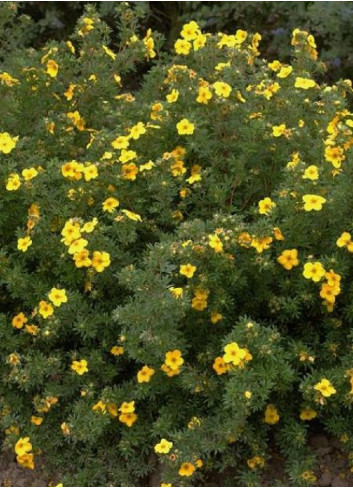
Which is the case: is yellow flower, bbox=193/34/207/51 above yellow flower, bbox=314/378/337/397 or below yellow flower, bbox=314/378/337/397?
above

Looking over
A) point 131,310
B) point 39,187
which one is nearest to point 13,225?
point 39,187

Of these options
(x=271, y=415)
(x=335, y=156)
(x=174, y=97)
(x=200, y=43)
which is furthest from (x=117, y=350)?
(x=200, y=43)

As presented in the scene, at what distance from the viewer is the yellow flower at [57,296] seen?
3047 mm

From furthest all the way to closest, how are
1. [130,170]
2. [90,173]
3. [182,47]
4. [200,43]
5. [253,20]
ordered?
[253,20] → [182,47] → [200,43] → [130,170] → [90,173]

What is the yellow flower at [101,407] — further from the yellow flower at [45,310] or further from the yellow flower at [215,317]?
the yellow flower at [215,317]

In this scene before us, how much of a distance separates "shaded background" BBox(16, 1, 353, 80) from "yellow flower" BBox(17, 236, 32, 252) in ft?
8.07

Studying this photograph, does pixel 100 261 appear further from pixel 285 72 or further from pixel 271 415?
pixel 285 72

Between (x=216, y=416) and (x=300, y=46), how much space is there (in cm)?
177

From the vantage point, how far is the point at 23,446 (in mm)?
3035

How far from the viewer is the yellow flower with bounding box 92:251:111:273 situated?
3.07 m

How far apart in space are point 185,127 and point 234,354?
1.09 m

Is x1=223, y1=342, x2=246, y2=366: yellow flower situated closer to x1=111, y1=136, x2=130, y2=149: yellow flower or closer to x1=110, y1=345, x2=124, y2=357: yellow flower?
x1=110, y1=345, x2=124, y2=357: yellow flower

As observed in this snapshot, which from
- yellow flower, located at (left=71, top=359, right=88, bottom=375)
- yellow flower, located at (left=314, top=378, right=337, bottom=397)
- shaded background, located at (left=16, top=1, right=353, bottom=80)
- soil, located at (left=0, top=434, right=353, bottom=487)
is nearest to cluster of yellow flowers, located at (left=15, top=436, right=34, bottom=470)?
soil, located at (left=0, top=434, right=353, bottom=487)

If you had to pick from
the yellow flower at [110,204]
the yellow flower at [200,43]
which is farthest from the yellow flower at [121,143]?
the yellow flower at [200,43]
